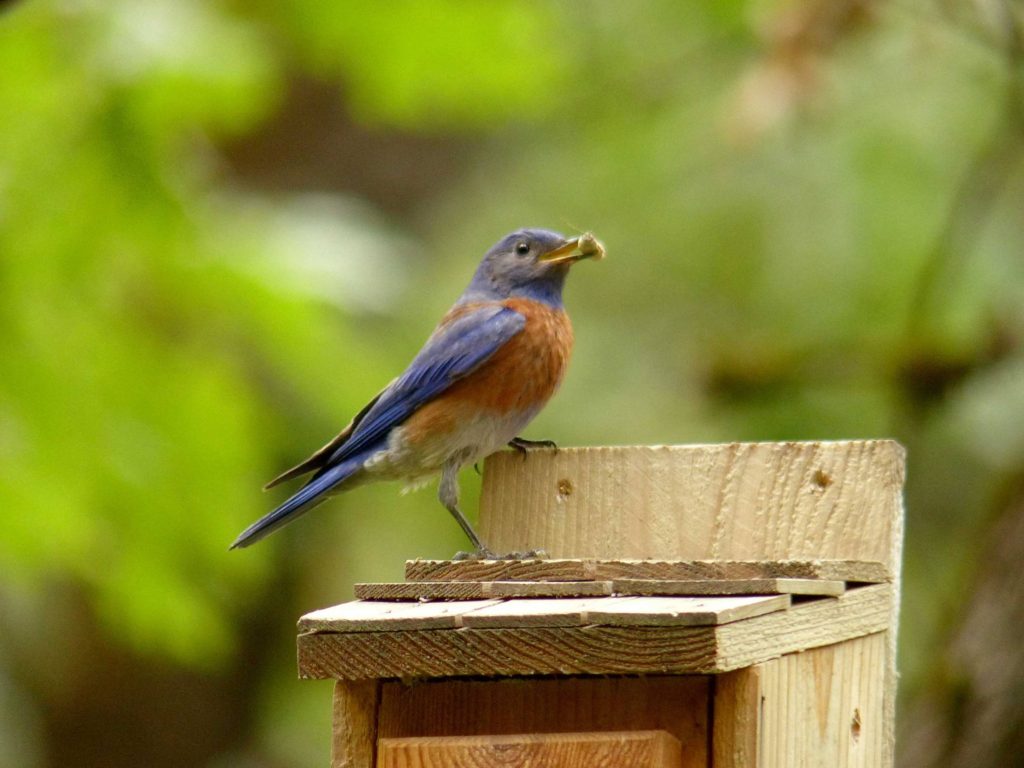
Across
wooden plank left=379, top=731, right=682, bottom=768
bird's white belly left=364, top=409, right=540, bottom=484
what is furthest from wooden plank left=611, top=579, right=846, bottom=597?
bird's white belly left=364, top=409, right=540, bottom=484

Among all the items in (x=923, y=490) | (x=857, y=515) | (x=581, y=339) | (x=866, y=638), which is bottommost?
(x=866, y=638)

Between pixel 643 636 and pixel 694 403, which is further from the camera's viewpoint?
pixel 694 403

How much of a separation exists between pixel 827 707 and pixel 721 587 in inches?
19.5

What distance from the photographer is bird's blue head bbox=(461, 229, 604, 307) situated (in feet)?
16.9

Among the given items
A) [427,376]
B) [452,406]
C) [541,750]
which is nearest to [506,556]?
[541,750]

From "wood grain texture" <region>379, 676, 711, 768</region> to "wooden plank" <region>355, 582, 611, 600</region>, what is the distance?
18 cm

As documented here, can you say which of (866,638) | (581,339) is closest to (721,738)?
(866,638)

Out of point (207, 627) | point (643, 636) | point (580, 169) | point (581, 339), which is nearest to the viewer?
point (643, 636)

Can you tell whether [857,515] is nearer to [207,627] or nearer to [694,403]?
[207,627]

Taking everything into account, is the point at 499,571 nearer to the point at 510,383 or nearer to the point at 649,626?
the point at 649,626

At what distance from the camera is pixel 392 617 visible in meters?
3.17

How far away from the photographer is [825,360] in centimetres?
633

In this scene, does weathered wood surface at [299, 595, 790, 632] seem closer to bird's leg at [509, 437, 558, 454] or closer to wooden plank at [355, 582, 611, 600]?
wooden plank at [355, 582, 611, 600]

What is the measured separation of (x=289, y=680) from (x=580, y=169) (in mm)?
3748
